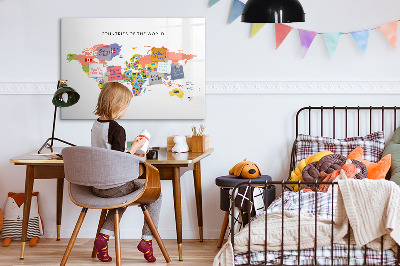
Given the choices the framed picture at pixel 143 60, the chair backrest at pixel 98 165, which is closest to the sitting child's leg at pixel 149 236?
the chair backrest at pixel 98 165

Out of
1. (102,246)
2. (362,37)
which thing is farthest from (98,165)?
(362,37)

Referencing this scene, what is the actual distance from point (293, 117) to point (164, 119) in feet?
3.03

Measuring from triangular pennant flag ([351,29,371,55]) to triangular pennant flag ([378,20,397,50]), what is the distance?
11 cm

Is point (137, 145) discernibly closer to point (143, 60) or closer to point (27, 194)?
point (27, 194)

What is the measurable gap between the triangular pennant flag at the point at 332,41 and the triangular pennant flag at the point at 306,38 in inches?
3.6

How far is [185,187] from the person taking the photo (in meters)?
4.47

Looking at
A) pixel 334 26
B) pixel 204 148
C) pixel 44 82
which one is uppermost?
pixel 334 26

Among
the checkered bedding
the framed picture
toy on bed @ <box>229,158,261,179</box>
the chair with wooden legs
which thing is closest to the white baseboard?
the framed picture

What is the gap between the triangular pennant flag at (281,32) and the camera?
438cm

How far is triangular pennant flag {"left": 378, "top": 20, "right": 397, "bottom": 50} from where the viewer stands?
4.32 metres

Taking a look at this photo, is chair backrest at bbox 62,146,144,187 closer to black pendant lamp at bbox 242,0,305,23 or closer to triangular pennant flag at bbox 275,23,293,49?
black pendant lamp at bbox 242,0,305,23

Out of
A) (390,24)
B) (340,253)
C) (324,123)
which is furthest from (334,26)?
(340,253)

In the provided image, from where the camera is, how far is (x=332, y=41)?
4.34m

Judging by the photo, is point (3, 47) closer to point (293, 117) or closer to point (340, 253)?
point (293, 117)
